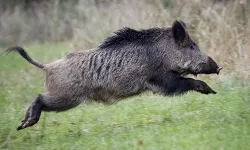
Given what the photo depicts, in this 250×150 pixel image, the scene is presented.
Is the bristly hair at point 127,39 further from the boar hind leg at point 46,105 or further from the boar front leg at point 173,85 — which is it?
the boar hind leg at point 46,105

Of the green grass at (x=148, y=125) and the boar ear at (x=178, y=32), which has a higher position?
the boar ear at (x=178, y=32)

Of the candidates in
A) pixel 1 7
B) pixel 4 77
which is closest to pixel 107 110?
pixel 4 77

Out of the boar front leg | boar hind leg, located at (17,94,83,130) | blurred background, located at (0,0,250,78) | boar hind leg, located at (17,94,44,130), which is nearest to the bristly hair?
the boar front leg

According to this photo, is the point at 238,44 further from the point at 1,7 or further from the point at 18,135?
the point at 1,7

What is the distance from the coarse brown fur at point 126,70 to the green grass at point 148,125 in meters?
0.35

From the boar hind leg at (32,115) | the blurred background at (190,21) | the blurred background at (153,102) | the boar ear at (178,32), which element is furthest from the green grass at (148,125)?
the blurred background at (190,21)

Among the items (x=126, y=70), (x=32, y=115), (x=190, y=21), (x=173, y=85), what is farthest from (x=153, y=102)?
(x=190, y=21)

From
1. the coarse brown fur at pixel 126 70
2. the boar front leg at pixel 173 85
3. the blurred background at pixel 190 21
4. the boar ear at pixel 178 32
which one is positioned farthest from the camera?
the blurred background at pixel 190 21

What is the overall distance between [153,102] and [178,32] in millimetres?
1403

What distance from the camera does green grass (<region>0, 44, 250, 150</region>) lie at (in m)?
5.68

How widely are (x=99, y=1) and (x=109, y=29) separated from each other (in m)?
1.36

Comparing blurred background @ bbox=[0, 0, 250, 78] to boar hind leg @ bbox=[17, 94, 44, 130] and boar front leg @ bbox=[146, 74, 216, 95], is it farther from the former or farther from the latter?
boar hind leg @ bbox=[17, 94, 44, 130]

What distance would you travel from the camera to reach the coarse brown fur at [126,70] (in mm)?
6883

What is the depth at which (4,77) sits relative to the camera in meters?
13.4
